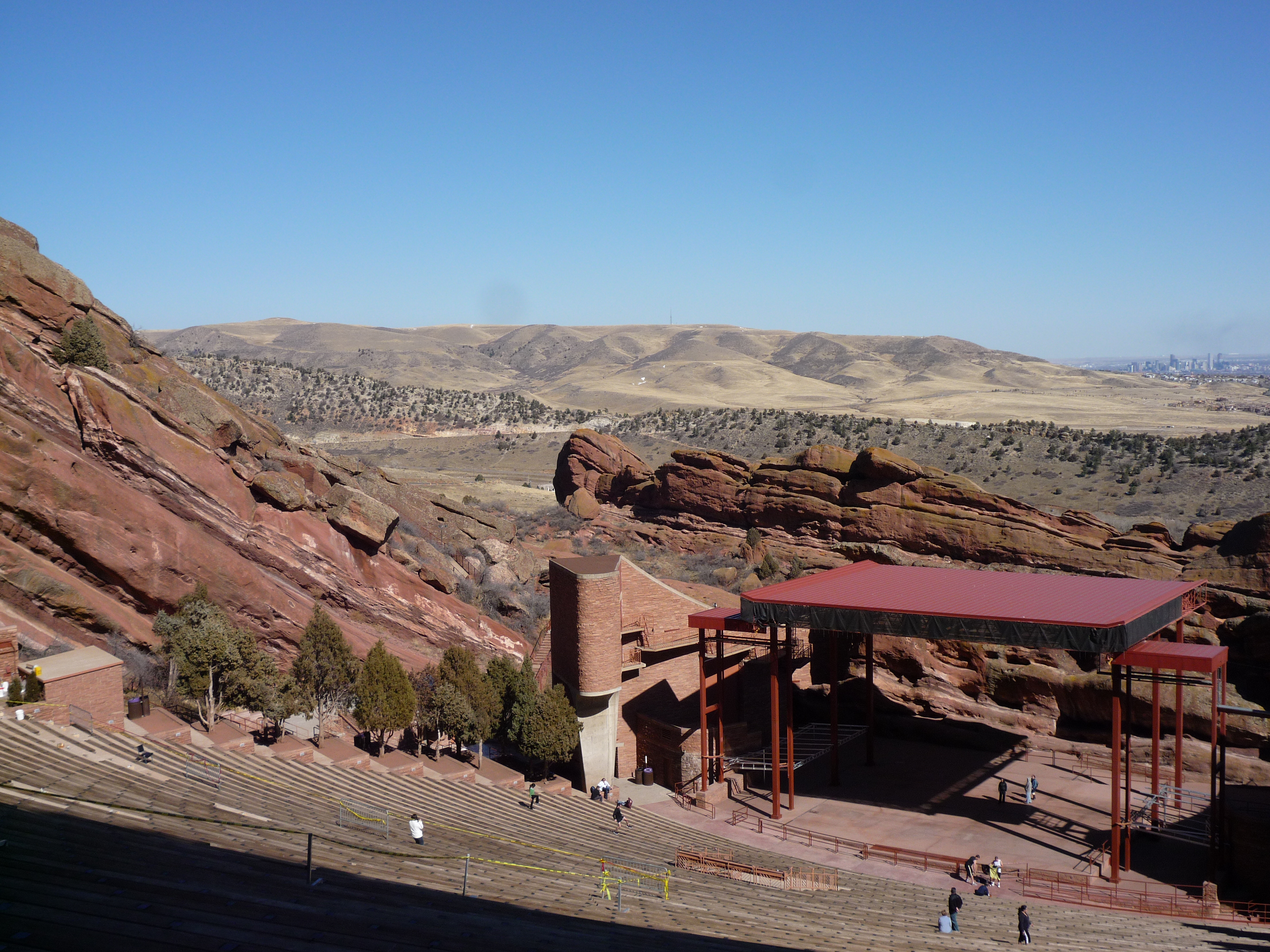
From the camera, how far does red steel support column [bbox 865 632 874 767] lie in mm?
31828

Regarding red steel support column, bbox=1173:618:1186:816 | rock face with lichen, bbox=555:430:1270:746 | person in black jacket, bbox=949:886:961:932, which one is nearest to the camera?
person in black jacket, bbox=949:886:961:932

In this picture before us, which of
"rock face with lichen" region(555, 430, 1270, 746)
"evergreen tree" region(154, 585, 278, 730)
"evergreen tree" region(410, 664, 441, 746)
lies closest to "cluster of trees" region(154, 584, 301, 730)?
"evergreen tree" region(154, 585, 278, 730)

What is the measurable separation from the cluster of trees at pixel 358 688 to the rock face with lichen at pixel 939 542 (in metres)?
12.9

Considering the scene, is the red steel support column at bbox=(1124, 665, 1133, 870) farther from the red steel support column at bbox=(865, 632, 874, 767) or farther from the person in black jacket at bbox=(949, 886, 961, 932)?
the red steel support column at bbox=(865, 632, 874, 767)

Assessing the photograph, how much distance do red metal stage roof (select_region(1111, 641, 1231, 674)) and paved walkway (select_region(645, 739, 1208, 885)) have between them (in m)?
4.92

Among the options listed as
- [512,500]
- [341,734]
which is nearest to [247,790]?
[341,734]

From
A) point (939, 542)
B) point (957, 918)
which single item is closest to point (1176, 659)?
point (957, 918)

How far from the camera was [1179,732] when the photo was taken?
81.1 feet

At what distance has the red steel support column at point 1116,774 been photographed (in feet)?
73.3

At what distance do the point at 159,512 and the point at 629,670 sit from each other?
15088 millimetres

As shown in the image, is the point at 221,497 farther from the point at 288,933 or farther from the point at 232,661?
the point at 288,933

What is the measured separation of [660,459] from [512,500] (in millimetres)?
26410

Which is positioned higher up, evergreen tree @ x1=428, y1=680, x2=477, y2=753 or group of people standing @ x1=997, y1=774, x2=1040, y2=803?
evergreen tree @ x1=428, y1=680, x2=477, y2=753

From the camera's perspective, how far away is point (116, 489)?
29.1 m
